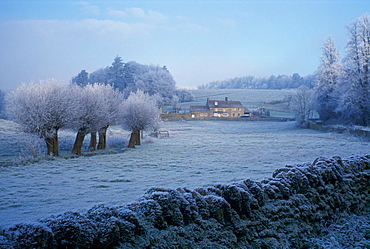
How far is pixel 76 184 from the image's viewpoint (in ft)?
38.7

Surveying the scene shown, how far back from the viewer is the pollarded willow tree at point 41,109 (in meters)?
19.8

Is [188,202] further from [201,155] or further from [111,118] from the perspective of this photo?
[111,118]

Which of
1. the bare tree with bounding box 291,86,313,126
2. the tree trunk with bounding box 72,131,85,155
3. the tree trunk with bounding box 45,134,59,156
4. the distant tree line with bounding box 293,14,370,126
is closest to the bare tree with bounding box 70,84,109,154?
the tree trunk with bounding box 72,131,85,155

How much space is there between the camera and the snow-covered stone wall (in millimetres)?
3512

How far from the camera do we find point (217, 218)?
4.98 meters

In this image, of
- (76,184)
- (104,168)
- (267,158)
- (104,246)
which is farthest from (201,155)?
(104,246)

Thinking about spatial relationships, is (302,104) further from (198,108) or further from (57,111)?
(57,111)

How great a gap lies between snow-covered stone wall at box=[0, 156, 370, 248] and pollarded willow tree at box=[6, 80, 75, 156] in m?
17.5

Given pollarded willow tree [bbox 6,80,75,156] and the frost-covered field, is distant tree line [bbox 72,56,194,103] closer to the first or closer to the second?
pollarded willow tree [bbox 6,80,75,156]

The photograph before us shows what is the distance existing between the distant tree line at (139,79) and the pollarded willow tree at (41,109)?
62.1 meters

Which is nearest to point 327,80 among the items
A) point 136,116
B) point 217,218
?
Answer: point 136,116

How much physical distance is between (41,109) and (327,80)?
43421 millimetres

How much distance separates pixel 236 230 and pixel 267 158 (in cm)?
1357

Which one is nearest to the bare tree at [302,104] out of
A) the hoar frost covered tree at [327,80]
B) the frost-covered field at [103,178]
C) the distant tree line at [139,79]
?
the hoar frost covered tree at [327,80]
